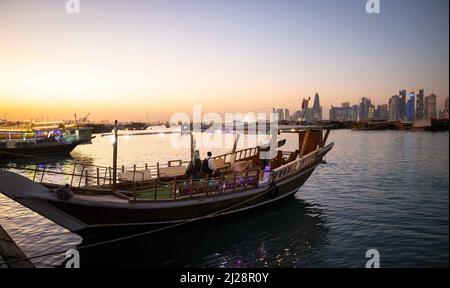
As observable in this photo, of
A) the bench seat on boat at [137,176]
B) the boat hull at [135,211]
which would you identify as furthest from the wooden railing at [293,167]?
the bench seat on boat at [137,176]

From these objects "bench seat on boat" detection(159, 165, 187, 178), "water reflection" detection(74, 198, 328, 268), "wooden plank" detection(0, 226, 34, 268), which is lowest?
"water reflection" detection(74, 198, 328, 268)

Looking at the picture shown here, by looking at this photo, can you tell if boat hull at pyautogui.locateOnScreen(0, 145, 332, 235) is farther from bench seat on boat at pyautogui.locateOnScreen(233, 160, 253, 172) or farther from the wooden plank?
bench seat on boat at pyautogui.locateOnScreen(233, 160, 253, 172)

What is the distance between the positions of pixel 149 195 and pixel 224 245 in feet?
12.7

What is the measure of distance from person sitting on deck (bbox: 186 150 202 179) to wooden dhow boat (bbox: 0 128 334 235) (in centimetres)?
27

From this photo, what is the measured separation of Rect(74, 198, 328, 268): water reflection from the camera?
12.2 meters

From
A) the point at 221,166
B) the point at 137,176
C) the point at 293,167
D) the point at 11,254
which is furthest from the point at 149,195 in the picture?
the point at 293,167

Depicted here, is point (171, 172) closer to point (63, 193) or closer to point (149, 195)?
point (149, 195)

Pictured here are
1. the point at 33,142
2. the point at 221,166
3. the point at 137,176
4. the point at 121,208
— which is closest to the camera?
the point at 121,208

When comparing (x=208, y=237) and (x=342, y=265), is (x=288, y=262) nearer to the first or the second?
(x=342, y=265)

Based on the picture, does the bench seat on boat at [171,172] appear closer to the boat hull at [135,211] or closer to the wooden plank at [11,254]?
the boat hull at [135,211]

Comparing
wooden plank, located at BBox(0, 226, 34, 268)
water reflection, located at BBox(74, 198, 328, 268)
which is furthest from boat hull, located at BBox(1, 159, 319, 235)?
wooden plank, located at BBox(0, 226, 34, 268)

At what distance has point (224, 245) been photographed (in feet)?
45.4

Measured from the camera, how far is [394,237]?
1438cm
